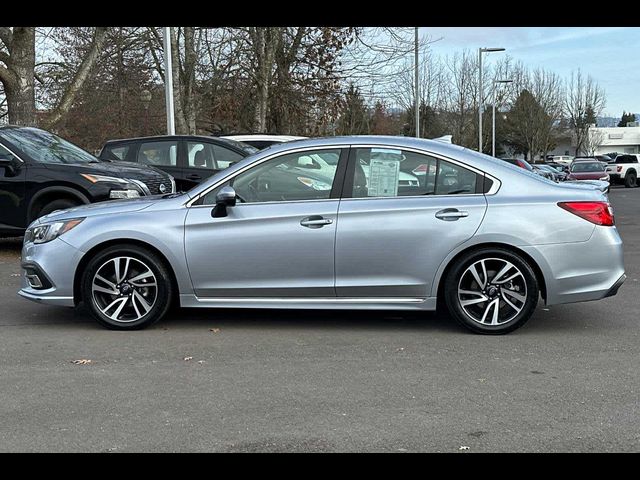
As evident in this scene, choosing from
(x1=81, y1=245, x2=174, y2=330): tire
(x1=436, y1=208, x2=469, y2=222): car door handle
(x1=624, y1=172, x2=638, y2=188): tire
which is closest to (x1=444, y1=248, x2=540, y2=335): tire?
(x1=436, y1=208, x2=469, y2=222): car door handle

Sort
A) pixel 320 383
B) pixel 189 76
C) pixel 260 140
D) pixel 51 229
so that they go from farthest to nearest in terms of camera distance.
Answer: pixel 189 76, pixel 260 140, pixel 51 229, pixel 320 383

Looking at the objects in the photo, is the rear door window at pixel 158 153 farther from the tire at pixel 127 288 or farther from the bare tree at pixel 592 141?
the bare tree at pixel 592 141

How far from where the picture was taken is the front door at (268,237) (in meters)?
5.78

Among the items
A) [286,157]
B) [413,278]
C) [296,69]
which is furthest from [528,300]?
[296,69]

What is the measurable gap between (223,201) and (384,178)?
1346 mm

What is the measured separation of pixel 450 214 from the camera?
18.8 feet

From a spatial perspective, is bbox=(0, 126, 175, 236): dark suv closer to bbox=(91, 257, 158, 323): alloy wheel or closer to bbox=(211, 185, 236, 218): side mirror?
bbox=(91, 257, 158, 323): alloy wheel

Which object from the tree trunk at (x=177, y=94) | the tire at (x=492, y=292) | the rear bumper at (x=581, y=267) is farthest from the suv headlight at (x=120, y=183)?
Answer: the tree trunk at (x=177, y=94)

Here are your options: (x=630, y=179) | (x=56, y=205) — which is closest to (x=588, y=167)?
(x=630, y=179)

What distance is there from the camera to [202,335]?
5918mm

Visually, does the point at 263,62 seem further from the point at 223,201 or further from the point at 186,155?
the point at 223,201

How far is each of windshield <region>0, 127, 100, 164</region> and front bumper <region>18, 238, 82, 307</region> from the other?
431cm

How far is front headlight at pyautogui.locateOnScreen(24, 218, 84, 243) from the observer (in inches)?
239

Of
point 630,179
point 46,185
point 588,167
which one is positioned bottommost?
point 46,185
